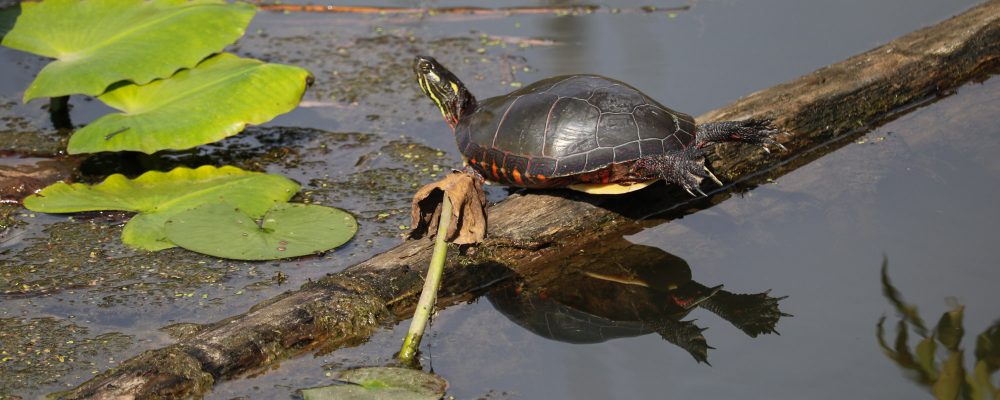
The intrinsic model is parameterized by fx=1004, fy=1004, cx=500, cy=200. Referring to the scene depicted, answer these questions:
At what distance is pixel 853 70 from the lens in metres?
5.01

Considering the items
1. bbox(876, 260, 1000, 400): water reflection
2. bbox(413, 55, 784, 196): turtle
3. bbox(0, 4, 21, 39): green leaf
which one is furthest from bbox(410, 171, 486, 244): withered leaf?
bbox(0, 4, 21, 39): green leaf

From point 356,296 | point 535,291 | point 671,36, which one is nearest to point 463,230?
point 356,296

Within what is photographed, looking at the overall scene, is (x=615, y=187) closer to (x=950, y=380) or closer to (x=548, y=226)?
(x=548, y=226)

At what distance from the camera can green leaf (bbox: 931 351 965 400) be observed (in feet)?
10.5

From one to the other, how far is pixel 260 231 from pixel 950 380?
2.72 meters

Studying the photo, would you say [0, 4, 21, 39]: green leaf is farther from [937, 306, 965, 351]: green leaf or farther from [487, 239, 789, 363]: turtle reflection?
[937, 306, 965, 351]: green leaf

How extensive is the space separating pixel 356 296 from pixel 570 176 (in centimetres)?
102

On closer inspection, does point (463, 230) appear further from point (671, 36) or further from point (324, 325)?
point (671, 36)

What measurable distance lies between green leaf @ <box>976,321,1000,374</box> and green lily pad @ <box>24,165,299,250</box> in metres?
2.91

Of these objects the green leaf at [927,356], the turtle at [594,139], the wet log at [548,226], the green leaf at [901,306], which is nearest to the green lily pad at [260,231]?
the wet log at [548,226]

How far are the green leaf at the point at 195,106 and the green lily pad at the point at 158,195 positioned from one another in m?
0.18

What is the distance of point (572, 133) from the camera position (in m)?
4.14

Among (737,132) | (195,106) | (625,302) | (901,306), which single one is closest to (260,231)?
(195,106)

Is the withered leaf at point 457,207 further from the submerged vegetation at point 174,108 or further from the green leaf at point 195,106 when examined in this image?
the green leaf at point 195,106
